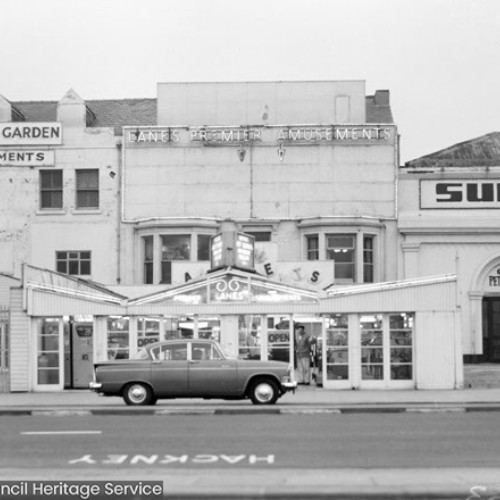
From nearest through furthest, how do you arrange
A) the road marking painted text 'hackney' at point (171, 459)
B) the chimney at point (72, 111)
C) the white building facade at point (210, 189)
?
the road marking painted text 'hackney' at point (171, 459), the white building facade at point (210, 189), the chimney at point (72, 111)

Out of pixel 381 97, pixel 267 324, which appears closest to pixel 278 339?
pixel 267 324

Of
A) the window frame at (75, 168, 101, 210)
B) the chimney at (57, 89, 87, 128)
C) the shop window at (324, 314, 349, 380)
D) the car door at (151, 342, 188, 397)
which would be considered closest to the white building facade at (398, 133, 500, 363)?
the shop window at (324, 314, 349, 380)

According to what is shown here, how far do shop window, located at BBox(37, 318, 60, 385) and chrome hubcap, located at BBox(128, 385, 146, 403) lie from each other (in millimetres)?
6392

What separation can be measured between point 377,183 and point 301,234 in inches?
131

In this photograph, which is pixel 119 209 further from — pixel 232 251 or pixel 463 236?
pixel 463 236

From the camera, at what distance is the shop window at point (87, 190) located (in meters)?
41.2

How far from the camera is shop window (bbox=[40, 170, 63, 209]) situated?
41.3 meters

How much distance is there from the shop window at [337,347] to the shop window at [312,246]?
9.68 m

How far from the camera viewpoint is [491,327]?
4062 centimetres

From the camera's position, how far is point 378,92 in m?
46.0

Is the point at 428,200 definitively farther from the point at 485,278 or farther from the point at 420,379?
the point at 420,379

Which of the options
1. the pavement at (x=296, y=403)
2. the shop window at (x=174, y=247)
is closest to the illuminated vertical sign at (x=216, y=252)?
the pavement at (x=296, y=403)

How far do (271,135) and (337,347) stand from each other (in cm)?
1216

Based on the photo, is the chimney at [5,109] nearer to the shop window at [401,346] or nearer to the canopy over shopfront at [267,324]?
the canopy over shopfront at [267,324]
